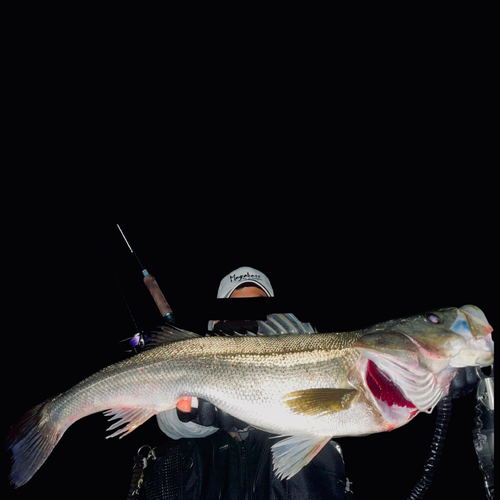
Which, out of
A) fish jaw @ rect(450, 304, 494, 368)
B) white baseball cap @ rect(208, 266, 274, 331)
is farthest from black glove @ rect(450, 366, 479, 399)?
white baseball cap @ rect(208, 266, 274, 331)

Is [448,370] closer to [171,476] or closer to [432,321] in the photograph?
[432,321]

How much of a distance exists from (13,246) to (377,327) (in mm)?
10393

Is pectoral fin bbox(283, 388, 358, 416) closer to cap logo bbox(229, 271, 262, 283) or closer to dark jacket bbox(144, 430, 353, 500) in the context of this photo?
dark jacket bbox(144, 430, 353, 500)

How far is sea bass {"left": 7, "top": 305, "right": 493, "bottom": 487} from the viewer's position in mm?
1408

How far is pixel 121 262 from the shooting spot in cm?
757

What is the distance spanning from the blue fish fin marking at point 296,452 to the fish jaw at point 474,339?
640 mm

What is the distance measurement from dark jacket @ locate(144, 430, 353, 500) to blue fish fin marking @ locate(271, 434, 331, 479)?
0.82ft

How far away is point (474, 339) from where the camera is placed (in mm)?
1371

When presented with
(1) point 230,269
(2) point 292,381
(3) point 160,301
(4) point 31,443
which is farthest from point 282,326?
(1) point 230,269

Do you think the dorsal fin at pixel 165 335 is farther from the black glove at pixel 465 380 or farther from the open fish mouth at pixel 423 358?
the black glove at pixel 465 380

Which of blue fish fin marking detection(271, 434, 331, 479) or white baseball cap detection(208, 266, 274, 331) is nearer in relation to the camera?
blue fish fin marking detection(271, 434, 331, 479)

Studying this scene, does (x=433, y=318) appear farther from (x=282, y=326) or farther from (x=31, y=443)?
(x=31, y=443)

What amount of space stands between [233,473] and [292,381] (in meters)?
0.68

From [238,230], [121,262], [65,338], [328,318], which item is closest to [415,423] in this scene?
[328,318]
